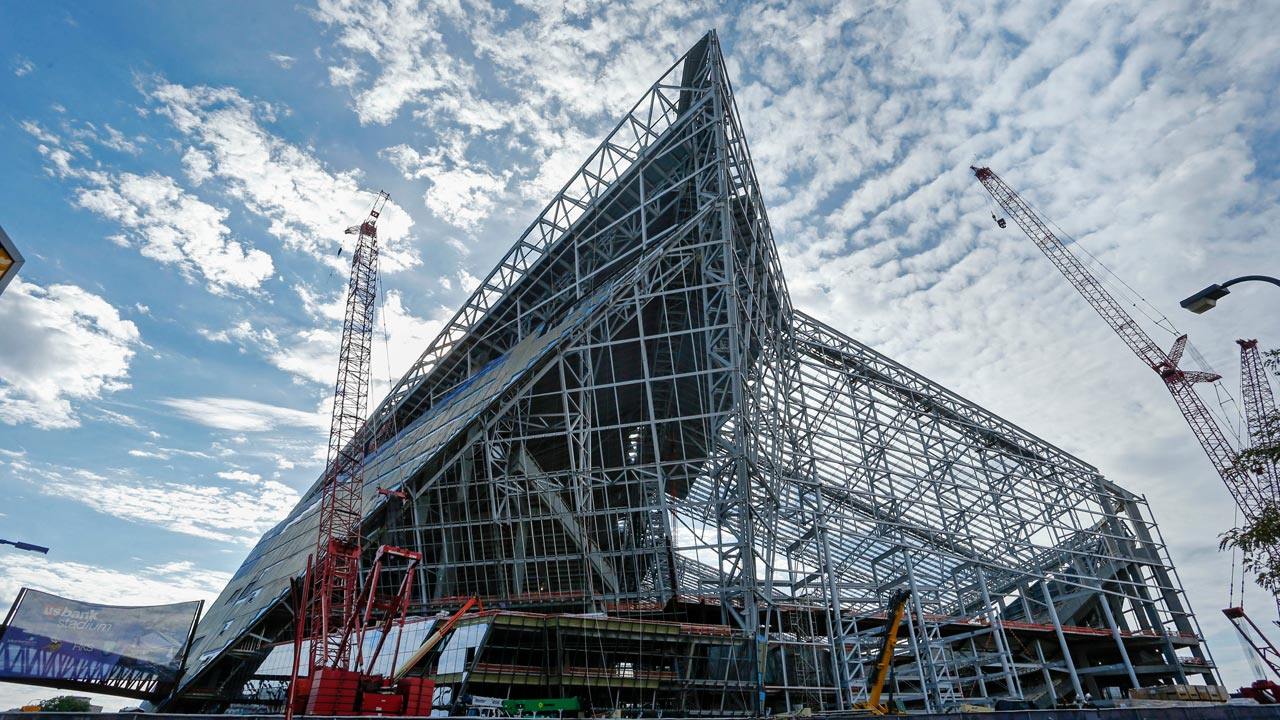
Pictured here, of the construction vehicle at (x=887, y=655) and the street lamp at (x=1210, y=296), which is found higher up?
the street lamp at (x=1210, y=296)

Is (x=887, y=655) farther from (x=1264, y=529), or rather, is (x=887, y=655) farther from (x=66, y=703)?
(x=66, y=703)

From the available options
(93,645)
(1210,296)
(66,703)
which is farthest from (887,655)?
(66,703)

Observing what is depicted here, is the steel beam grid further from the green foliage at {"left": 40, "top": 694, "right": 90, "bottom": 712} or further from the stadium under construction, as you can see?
the green foliage at {"left": 40, "top": 694, "right": 90, "bottom": 712}

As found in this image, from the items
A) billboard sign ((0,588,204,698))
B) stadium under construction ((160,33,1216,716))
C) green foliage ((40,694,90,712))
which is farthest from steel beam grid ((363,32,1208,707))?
green foliage ((40,694,90,712))

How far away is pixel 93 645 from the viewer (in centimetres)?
3819

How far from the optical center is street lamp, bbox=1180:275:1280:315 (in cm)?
1206

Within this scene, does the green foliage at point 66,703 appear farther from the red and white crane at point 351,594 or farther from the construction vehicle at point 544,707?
the construction vehicle at point 544,707

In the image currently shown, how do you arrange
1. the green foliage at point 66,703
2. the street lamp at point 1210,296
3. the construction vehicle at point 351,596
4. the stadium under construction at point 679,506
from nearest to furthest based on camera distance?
the street lamp at point 1210,296, the construction vehicle at point 351,596, the stadium under construction at point 679,506, the green foliage at point 66,703

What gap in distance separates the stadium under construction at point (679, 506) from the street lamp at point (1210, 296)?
18917 millimetres

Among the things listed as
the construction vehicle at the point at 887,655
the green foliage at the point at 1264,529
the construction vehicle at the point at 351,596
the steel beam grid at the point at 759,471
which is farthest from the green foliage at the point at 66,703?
the green foliage at the point at 1264,529

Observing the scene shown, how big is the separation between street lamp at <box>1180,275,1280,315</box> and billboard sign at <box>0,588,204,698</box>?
155ft

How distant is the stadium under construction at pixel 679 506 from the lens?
33.8 metres

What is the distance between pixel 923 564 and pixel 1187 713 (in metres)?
40.2

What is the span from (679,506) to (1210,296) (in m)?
26.0
